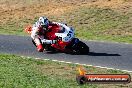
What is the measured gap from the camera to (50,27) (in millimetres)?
21453

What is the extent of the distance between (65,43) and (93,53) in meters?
1.31

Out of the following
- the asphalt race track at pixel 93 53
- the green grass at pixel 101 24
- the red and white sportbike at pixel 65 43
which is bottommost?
the green grass at pixel 101 24

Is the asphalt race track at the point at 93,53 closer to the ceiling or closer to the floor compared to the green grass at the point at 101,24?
closer to the ceiling

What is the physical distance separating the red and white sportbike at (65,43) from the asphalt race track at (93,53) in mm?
371

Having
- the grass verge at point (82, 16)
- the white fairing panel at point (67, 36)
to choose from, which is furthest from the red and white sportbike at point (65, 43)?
the grass verge at point (82, 16)

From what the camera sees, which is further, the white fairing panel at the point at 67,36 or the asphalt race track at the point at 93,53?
the white fairing panel at the point at 67,36

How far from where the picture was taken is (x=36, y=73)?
16.2m

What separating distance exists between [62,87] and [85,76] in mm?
2775

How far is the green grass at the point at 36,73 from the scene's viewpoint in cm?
1446

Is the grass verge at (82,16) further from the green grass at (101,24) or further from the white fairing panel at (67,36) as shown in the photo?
the white fairing panel at (67,36)

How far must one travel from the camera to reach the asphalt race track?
62.6 ft

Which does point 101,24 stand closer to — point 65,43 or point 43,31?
point 43,31

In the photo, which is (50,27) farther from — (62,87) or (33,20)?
(33,20)

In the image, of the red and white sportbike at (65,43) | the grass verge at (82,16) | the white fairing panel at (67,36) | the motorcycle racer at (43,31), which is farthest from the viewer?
the grass verge at (82,16)
